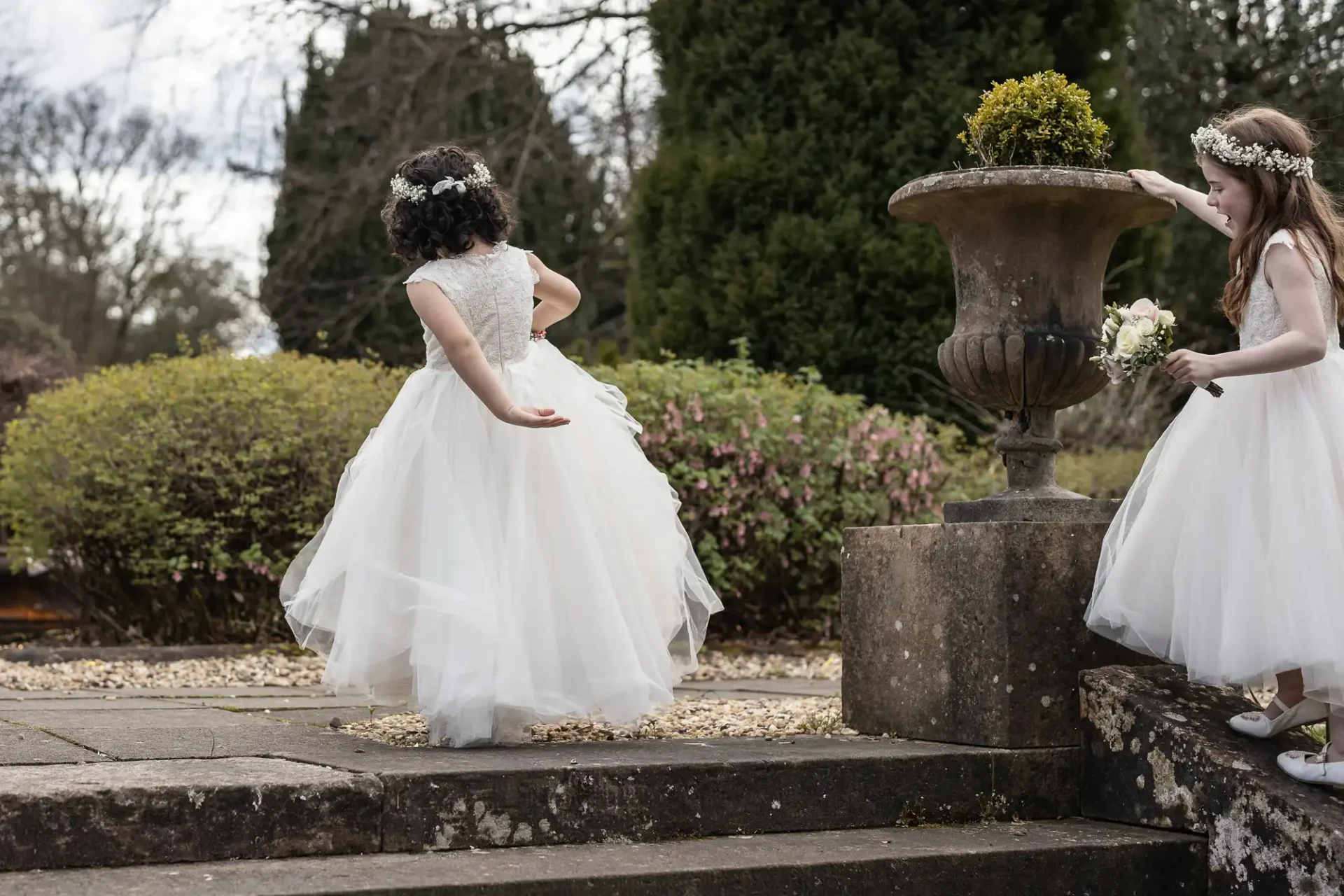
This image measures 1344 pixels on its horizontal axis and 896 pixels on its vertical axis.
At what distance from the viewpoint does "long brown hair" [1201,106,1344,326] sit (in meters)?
3.38

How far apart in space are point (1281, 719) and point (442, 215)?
2.45 m

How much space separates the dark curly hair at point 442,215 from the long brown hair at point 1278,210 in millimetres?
1851

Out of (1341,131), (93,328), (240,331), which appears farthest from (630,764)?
(240,331)

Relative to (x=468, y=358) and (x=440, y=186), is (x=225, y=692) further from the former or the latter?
(x=440, y=186)

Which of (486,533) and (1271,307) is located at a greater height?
(1271,307)

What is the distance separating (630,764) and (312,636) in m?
1.04

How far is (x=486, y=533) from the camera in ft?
11.8

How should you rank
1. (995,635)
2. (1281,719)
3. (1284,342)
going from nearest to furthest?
(1284,342)
(1281,719)
(995,635)

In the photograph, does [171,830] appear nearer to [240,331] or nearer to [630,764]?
[630,764]

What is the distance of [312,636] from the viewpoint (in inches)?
148

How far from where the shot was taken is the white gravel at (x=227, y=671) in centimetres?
552

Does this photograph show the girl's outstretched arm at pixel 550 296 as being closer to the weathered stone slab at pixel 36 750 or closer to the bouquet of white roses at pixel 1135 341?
the bouquet of white roses at pixel 1135 341

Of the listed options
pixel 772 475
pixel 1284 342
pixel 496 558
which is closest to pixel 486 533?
pixel 496 558

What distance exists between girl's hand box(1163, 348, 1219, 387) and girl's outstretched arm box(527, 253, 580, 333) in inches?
64.8
